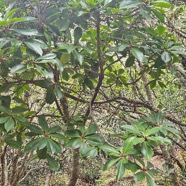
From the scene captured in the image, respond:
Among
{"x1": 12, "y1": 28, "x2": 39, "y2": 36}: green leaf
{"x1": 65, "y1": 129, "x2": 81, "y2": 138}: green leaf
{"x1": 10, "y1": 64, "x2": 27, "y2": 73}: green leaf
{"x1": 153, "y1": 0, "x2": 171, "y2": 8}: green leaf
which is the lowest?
{"x1": 65, "y1": 129, "x2": 81, "y2": 138}: green leaf

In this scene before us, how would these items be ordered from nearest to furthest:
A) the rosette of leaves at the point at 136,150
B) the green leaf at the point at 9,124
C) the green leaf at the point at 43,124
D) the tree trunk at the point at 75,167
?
the rosette of leaves at the point at 136,150 → the green leaf at the point at 9,124 → the green leaf at the point at 43,124 → the tree trunk at the point at 75,167

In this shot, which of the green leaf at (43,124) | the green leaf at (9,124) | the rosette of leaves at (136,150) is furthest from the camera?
the green leaf at (43,124)

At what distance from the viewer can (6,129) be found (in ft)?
3.30

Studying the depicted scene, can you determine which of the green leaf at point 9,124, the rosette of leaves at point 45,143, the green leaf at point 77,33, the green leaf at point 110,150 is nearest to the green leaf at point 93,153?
the green leaf at point 110,150

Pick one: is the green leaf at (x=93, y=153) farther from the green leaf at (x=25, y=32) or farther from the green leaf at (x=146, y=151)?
the green leaf at (x=25, y=32)

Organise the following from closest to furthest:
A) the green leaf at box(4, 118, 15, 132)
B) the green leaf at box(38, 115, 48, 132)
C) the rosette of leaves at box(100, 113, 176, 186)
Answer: the rosette of leaves at box(100, 113, 176, 186) < the green leaf at box(4, 118, 15, 132) < the green leaf at box(38, 115, 48, 132)

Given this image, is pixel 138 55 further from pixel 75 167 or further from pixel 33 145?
pixel 75 167

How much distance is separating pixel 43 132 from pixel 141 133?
40 cm

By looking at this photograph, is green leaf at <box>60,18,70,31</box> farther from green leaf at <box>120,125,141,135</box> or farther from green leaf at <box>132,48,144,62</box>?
green leaf at <box>120,125,141,135</box>

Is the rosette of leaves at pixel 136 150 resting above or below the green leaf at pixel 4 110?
Result: below

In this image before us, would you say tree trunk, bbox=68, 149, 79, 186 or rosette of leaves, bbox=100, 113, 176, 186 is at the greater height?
rosette of leaves, bbox=100, 113, 176, 186

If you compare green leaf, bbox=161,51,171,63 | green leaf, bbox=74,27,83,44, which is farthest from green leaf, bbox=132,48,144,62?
green leaf, bbox=74,27,83,44

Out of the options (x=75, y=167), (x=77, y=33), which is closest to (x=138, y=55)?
(x=77, y=33)

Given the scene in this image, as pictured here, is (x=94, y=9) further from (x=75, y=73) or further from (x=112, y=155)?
(x=75, y=73)
